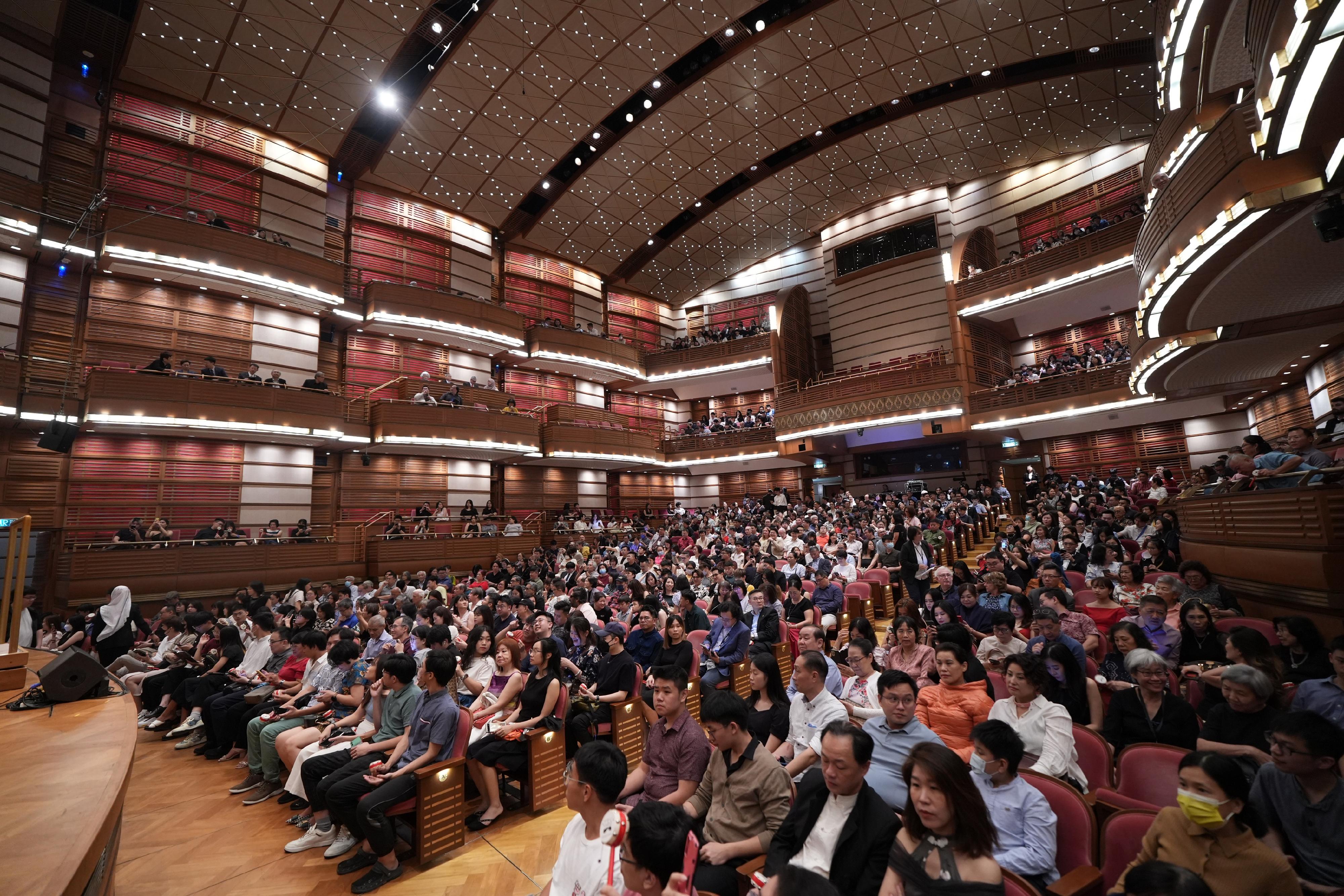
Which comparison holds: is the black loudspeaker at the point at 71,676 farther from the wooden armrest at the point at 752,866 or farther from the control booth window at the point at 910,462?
the control booth window at the point at 910,462

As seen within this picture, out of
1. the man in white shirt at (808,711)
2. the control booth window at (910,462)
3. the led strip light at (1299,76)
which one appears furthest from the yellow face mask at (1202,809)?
the control booth window at (910,462)

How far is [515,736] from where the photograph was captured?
383 cm

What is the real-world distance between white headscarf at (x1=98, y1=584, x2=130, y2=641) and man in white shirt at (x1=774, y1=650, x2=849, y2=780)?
24.7ft

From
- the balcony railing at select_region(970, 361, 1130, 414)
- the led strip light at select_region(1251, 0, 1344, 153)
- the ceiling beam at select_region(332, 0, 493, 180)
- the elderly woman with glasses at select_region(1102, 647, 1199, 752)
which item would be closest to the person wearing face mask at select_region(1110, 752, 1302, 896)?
the elderly woman with glasses at select_region(1102, 647, 1199, 752)

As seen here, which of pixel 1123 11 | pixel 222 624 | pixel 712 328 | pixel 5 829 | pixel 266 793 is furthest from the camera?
pixel 712 328

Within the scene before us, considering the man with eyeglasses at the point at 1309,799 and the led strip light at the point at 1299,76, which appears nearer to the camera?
the man with eyeglasses at the point at 1309,799

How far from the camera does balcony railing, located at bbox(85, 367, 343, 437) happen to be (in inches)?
400

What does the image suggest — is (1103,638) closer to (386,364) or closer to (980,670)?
(980,670)

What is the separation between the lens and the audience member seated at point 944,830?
1710 mm

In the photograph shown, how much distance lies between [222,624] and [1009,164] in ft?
67.7

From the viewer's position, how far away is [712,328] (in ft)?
74.5

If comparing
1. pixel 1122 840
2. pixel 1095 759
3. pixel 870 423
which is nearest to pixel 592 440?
pixel 870 423

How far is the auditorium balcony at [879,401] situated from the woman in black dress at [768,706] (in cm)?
1349

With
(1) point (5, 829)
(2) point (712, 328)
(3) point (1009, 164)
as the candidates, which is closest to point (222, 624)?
(1) point (5, 829)
